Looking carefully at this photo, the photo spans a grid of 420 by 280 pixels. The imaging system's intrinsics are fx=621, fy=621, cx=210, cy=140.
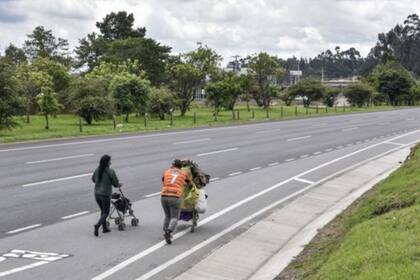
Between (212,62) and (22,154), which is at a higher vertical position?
(212,62)

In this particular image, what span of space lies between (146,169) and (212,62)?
39.0m

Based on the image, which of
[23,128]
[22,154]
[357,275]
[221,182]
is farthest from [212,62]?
[357,275]

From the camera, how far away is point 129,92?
46.8 m

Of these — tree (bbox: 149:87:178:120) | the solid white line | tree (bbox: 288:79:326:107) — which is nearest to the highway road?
the solid white line

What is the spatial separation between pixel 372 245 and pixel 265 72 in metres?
60.7

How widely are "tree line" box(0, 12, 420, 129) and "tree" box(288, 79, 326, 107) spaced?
0.44 ft

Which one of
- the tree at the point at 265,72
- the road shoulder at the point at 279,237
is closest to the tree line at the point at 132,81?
the tree at the point at 265,72

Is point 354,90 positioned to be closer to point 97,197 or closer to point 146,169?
point 146,169

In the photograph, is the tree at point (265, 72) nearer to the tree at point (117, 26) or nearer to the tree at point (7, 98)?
the tree at point (117, 26)

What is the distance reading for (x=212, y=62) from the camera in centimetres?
5731

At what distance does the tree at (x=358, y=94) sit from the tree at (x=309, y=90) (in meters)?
8.87

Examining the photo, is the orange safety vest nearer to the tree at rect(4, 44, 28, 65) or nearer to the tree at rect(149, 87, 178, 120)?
the tree at rect(149, 87, 178, 120)

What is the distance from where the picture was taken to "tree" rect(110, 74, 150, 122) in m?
46.5

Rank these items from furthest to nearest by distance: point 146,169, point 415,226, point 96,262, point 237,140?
point 237,140 → point 146,169 → point 96,262 → point 415,226
